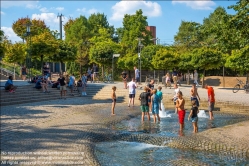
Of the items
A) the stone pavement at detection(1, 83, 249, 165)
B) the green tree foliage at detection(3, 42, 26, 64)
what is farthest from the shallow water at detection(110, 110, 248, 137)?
the green tree foliage at detection(3, 42, 26, 64)

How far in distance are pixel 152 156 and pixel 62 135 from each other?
10.2ft

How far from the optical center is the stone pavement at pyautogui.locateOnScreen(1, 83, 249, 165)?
6.95 meters

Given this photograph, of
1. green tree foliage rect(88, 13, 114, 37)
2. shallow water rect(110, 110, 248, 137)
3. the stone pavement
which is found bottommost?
shallow water rect(110, 110, 248, 137)

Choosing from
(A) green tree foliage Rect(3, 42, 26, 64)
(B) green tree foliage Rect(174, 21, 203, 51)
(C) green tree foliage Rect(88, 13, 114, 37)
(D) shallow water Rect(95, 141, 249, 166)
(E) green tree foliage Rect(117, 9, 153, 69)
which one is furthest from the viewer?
(C) green tree foliage Rect(88, 13, 114, 37)

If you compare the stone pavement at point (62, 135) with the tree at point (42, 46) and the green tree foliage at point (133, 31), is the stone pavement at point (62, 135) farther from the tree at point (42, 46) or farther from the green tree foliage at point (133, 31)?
the green tree foliage at point (133, 31)

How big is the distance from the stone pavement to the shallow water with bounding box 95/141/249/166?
407 mm

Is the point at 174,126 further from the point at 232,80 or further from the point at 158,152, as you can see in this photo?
the point at 232,80

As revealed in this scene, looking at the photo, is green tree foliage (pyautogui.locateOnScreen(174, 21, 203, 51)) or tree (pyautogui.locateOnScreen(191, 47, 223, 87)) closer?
tree (pyautogui.locateOnScreen(191, 47, 223, 87))

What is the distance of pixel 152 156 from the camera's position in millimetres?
7832

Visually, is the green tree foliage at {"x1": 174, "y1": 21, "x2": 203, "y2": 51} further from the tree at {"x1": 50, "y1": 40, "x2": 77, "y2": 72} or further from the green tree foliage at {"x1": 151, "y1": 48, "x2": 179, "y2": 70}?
the tree at {"x1": 50, "y1": 40, "x2": 77, "y2": 72}

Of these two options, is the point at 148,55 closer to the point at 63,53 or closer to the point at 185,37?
the point at 63,53

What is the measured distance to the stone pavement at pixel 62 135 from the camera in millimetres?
6951

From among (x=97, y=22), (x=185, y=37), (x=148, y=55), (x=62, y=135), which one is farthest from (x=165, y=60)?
(x=97, y=22)

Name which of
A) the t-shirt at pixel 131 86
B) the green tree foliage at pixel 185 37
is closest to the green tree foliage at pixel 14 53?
the green tree foliage at pixel 185 37
